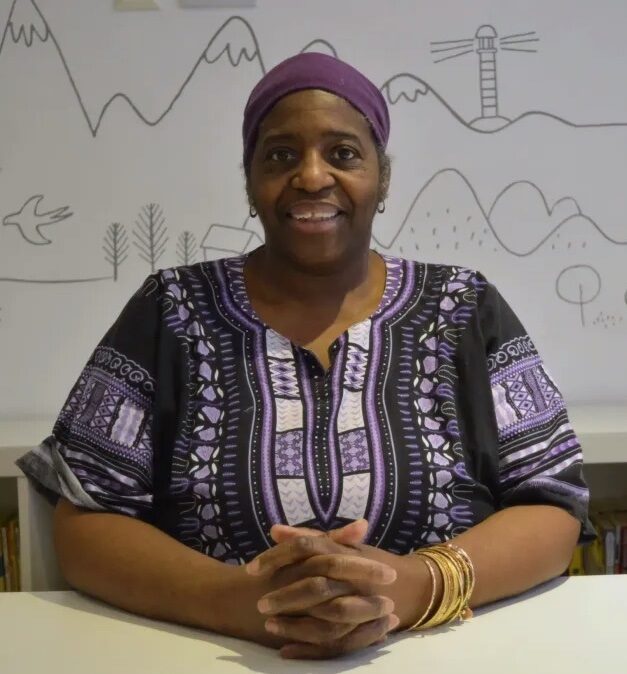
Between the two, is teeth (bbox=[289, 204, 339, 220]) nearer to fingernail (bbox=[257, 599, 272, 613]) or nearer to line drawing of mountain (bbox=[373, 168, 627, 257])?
fingernail (bbox=[257, 599, 272, 613])

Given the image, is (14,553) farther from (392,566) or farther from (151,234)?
(392,566)

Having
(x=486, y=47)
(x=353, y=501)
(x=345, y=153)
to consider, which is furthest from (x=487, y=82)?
(x=353, y=501)

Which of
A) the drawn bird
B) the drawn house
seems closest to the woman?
the drawn house

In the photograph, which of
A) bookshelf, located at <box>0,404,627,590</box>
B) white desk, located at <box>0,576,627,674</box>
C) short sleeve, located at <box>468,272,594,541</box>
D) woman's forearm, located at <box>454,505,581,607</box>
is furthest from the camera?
bookshelf, located at <box>0,404,627,590</box>

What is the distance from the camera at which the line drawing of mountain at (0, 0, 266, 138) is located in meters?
1.86

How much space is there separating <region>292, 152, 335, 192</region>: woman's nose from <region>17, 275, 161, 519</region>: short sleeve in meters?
0.29

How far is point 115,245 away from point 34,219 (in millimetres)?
199

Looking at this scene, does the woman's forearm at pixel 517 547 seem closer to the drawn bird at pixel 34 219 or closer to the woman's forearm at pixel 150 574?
the woman's forearm at pixel 150 574

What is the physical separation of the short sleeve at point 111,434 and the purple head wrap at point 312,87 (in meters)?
0.34

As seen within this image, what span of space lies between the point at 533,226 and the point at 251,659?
1.34 meters

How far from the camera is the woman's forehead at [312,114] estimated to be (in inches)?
44.9

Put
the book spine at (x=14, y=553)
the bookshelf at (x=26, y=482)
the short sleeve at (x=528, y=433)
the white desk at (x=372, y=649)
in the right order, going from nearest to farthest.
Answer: the white desk at (x=372, y=649) → the short sleeve at (x=528, y=433) → the bookshelf at (x=26, y=482) → the book spine at (x=14, y=553)

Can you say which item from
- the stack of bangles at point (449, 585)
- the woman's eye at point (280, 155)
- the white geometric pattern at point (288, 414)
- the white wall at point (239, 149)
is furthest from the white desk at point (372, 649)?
the white wall at point (239, 149)

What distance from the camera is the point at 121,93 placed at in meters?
1.87
